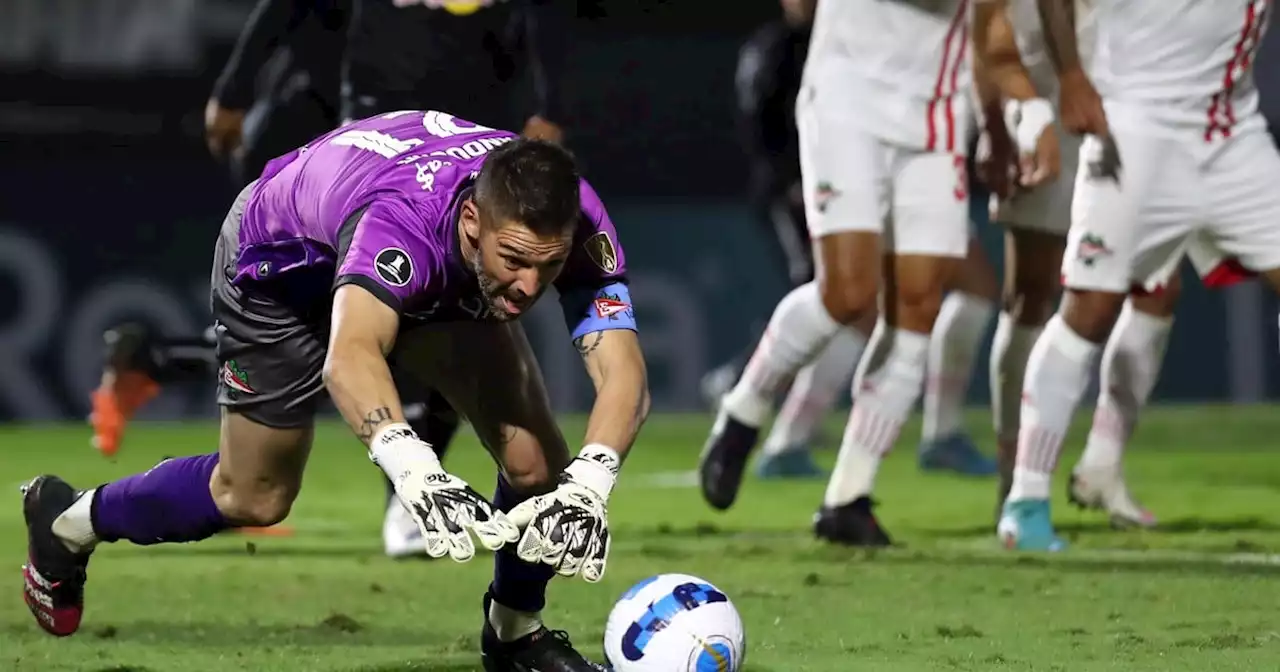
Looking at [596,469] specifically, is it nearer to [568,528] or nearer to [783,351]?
[568,528]

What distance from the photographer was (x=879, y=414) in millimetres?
7020

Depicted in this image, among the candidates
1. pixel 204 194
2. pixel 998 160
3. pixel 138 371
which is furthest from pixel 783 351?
pixel 204 194

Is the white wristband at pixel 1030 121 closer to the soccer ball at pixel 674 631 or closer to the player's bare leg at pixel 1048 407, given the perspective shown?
the player's bare leg at pixel 1048 407

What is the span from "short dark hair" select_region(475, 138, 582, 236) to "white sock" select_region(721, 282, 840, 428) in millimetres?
2987

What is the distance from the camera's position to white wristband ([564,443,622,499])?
405 cm

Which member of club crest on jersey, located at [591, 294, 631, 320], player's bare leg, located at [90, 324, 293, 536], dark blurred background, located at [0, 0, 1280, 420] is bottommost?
dark blurred background, located at [0, 0, 1280, 420]

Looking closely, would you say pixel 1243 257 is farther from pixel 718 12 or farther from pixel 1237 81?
pixel 718 12

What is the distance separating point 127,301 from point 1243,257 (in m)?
8.29

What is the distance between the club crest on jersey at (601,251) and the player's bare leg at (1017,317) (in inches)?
129

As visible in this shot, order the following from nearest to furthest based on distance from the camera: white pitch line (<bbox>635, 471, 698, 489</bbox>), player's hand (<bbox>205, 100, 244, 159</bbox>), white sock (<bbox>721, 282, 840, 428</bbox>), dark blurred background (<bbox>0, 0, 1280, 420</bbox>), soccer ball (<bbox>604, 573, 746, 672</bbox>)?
soccer ball (<bbox>604, 573, 746, 672</bbox>), white sock (<bbox>721, 282, 840, 428</bbox>), player's hand (<bbox>205, 100, 244, 159</bbox>), white pitch line (<bbox>635, 471, 698, 489</bbox>), dark blurred background (<bbox>0, 0, 1280, 420</bbox>)

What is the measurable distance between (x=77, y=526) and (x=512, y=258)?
1705 mm

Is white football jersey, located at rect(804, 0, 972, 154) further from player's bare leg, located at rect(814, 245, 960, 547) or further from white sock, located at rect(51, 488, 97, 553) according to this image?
white sock, located at rect(51, 488, 97, 553)

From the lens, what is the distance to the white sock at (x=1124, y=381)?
7.49 m

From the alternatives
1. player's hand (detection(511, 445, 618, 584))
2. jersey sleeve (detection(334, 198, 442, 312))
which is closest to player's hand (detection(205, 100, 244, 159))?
jersey sleeve (detection(334, 198, 442, 312))
